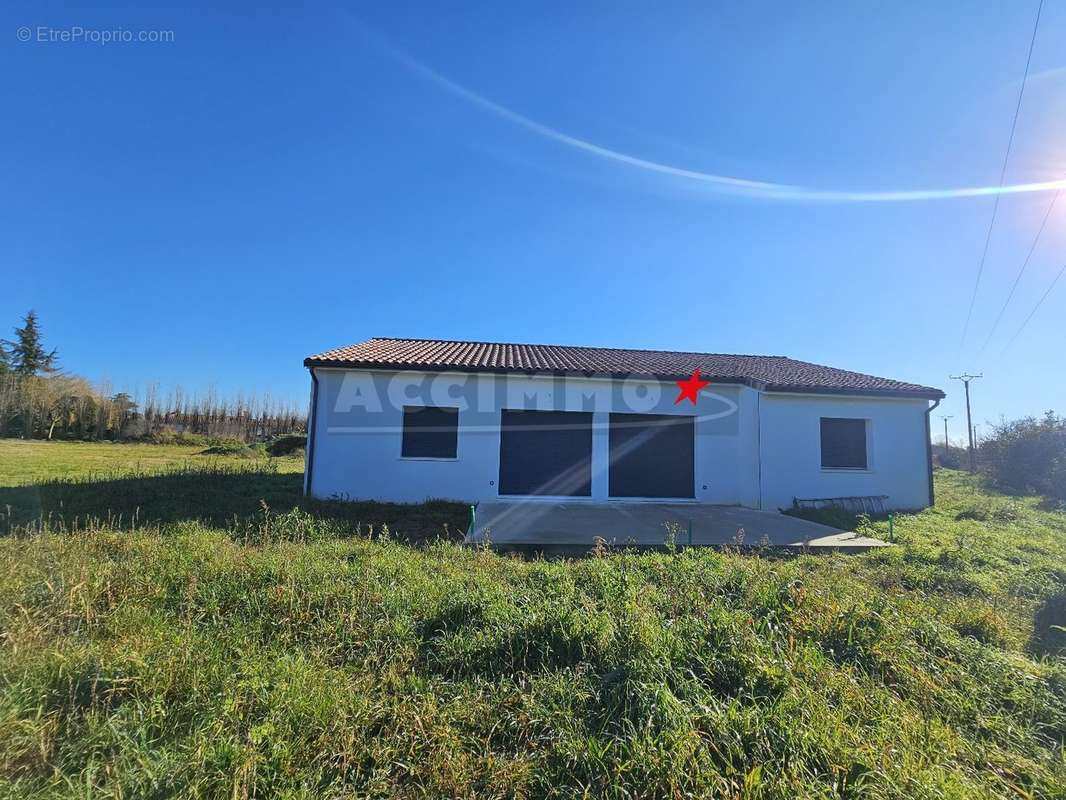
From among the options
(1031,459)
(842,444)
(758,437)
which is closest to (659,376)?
(758,437)

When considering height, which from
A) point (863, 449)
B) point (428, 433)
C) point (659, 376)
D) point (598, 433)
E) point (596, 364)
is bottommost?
point (863, 449)

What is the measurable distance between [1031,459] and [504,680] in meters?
22.3

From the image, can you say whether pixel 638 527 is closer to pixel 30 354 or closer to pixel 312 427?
pixel 312 427

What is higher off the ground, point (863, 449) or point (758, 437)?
point (758, 437)

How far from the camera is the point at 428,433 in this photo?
1045cm

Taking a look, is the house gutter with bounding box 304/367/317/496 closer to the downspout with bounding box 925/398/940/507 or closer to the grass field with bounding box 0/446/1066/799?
the grass field with bounding box 0/446/1066/799

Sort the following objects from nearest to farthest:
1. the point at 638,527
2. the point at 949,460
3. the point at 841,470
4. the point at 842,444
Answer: the point at 638,527, the point at 841,470, the point at 842,444, the point at 949,460

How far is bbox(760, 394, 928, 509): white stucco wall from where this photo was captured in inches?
441

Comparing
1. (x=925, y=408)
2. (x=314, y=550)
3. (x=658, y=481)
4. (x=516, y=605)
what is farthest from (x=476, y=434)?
(x=925, y=408)

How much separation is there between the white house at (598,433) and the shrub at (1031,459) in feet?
27.2

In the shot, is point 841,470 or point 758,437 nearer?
point 758,437

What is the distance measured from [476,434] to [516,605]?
684cm

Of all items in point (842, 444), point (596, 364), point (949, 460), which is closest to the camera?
point (842, 444)

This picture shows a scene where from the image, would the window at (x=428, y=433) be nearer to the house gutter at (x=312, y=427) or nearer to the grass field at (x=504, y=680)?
the house gutter at (x=312, y=427)
